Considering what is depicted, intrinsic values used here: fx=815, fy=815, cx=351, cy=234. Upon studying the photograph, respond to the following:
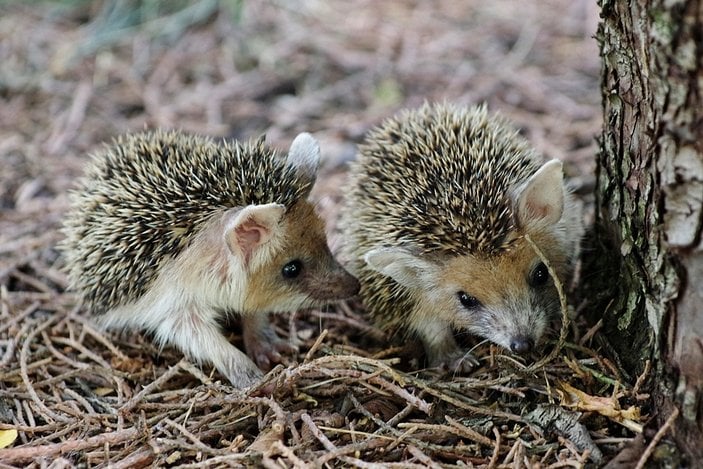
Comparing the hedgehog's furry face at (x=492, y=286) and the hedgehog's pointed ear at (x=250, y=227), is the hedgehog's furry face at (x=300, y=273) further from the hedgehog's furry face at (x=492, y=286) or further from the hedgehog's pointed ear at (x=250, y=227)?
the hedgehog's furry face at (x=492, y=286)

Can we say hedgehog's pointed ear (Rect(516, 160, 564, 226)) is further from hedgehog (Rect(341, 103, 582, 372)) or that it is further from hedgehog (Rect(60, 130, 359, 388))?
hedgehog (Rect(60, 130, 359, 388))

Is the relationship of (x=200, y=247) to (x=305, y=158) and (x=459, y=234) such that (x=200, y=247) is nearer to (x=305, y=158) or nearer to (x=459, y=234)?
(x=305, y=158)

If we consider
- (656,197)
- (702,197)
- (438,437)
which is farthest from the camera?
(438,437)

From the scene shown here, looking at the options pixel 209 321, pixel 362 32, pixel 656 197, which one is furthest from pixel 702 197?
pixel 362 32

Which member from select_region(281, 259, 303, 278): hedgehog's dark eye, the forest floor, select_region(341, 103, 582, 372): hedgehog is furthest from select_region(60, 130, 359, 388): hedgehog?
select_region(341, 103, 582, 372): hedgehog

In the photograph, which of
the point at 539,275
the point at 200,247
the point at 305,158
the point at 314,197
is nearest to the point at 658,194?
the point at 539,275

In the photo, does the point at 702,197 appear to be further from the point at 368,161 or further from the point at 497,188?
the point at 368,161
